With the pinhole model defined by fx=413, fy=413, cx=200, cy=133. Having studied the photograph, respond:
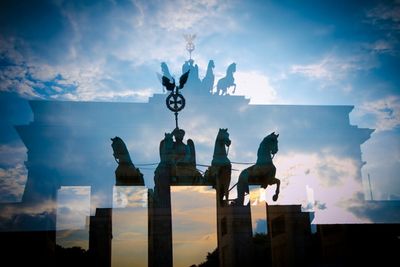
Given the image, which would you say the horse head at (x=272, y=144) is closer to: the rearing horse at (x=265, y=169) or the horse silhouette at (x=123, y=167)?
the rearing horse at (x=265, y=169)

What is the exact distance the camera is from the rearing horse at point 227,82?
19.2 metres

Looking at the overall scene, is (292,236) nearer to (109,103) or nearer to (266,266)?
(266,266)

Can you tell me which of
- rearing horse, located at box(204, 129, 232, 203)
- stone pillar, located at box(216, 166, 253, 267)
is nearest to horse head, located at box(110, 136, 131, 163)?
rearing horse, located at box(204, 129, 232, 203)

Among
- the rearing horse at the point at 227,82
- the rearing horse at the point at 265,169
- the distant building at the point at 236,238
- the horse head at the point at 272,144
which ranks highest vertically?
the rearing horse at the point at 227,82

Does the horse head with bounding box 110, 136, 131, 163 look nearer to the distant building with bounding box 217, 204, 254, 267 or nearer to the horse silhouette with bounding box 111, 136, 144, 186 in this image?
the horse silhouette with bounding box 111, 136, 144, 186

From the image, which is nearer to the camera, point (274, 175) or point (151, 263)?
point (151, 263)

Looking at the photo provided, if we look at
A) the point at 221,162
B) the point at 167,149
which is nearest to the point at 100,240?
the point at 167,149

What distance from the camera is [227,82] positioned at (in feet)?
64.8

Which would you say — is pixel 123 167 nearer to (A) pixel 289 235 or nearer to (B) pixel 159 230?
(B) pixel 159 230

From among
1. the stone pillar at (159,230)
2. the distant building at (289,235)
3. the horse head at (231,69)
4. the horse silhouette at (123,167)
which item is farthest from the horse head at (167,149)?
the horse head at (231,69)

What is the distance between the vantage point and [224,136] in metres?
9.59

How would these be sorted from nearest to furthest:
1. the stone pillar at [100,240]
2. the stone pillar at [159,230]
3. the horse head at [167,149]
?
1. the stone pillar at [100,240]
2. the stone pillar at [159,230]
3. the horse head at [167,149]

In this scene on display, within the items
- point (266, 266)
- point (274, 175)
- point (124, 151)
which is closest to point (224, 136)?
point (274, 175)

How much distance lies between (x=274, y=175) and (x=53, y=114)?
13204mm
